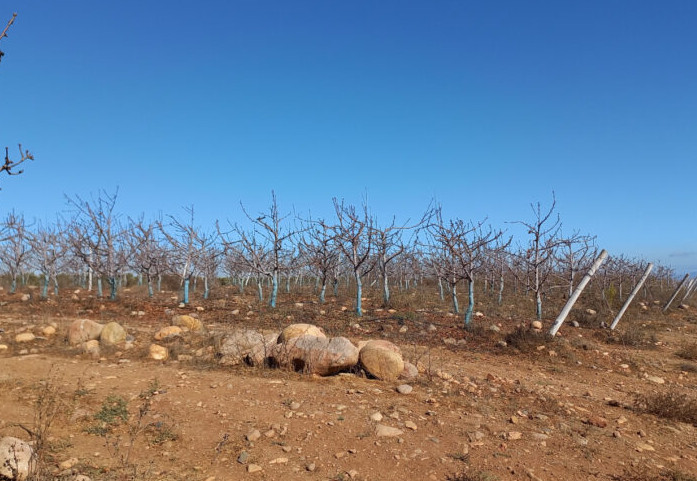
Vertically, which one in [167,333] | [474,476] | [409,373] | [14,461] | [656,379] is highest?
[167,333]

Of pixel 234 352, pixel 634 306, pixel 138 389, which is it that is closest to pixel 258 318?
pixel 234 352

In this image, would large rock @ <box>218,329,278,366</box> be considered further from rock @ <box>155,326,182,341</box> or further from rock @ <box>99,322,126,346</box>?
rock @ <box>99,322,126,346</box>

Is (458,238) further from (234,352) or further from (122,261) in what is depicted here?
(122,261)

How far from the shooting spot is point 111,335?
8.23 metres

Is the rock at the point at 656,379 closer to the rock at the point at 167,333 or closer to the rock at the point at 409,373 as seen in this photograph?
the rock at the point at 409,373

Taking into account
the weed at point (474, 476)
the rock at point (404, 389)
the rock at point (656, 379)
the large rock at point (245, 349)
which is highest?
the large rock at point (245, 349)

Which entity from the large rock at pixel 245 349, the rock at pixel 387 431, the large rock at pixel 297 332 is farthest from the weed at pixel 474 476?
the large rock at pixel 297 332

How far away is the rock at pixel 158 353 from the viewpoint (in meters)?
7.35

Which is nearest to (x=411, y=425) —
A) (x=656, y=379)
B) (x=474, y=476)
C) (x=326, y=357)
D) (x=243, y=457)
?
(x=474, y=476)

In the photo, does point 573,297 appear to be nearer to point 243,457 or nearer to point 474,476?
point 474,476

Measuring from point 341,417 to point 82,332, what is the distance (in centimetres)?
637

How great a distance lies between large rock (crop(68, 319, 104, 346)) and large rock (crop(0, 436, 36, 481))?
5.48 m

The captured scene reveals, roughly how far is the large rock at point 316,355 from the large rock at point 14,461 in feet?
11.6

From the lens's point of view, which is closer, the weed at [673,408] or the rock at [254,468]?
the rock at [254,468]
